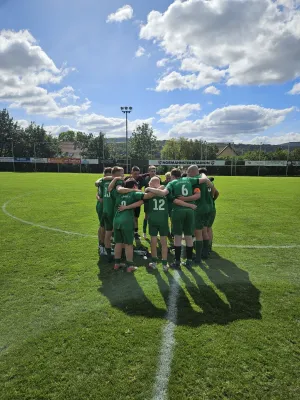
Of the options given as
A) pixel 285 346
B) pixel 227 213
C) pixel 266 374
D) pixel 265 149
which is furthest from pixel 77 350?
pixel 265 149

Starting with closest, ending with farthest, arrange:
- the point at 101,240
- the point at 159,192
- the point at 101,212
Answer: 1. the point at 159,192
2. the point at 101,212
3. the point at 101,240

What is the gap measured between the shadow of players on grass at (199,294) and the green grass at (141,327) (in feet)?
0.05

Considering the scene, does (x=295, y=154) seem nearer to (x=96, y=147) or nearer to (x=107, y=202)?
(x=96, y=147)

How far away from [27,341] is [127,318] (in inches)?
49.5

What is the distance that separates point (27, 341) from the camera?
3.30 metres

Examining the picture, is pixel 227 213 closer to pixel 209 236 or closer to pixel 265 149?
pixel 209 236

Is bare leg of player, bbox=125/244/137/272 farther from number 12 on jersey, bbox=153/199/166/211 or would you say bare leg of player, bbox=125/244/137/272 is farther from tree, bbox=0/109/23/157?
tree, bbox=0/109/23/157

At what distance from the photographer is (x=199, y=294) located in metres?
4.44

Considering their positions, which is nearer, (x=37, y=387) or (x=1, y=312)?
(x=37, y=387)

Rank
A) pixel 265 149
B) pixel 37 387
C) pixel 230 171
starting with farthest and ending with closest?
1. pixel 265 149
2. pixel 230 171
3. pixel 37 387

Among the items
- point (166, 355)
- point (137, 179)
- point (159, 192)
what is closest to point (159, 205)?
point (159, 192)


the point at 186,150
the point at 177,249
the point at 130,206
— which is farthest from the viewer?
the point at 186,150

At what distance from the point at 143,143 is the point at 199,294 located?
79840mm

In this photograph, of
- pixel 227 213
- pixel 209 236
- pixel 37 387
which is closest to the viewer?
pixel 37 387
